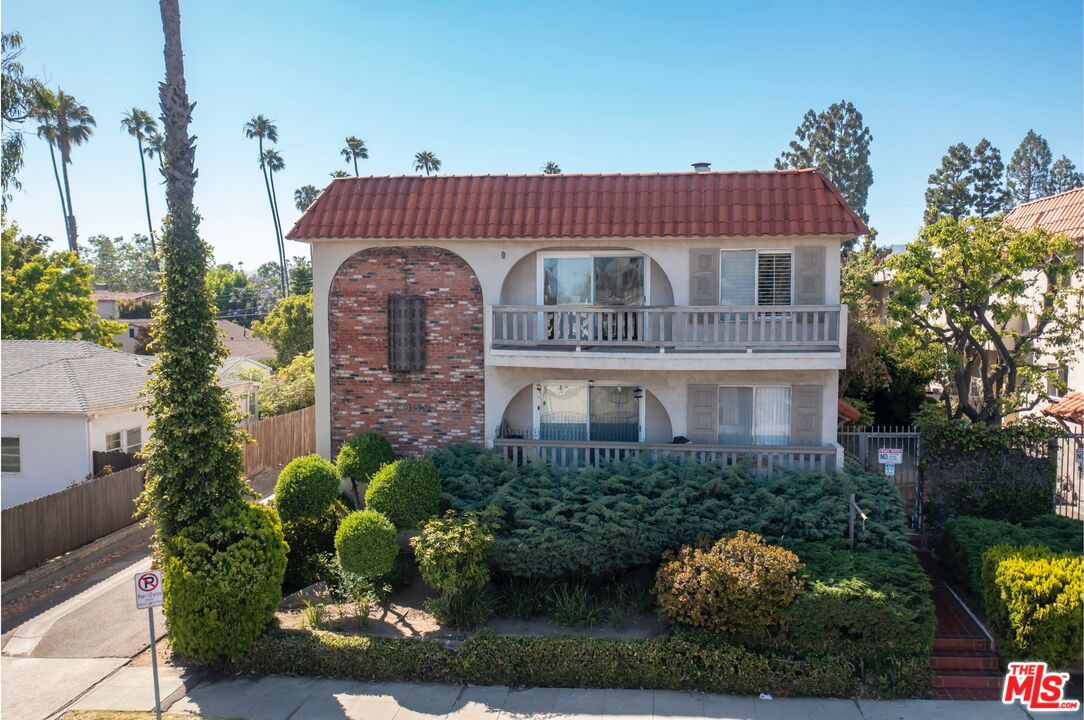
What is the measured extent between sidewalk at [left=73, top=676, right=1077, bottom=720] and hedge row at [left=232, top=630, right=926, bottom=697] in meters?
0.15

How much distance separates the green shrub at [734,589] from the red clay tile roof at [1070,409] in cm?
1035

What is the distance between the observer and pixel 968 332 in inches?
632

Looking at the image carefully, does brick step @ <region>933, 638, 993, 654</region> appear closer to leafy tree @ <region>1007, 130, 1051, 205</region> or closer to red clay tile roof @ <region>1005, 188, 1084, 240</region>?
red clay tile roof @ <region>1005, 188, 1084, 240</region>

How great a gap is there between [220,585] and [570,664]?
17.4ft

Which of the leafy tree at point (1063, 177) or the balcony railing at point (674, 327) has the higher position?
the leafy tree at point (1063, 177)

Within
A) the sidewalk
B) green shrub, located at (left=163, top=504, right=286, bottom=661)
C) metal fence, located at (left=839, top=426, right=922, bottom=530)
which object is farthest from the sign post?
metal fence, located at (left=839, top=426, right=922, bottom=530)

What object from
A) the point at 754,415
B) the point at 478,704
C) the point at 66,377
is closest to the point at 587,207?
the point at 754,415

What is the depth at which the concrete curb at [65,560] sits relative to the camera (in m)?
15.4

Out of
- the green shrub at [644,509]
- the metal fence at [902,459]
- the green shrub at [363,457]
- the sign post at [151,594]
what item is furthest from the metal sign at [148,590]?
the metal fence at [902,459]

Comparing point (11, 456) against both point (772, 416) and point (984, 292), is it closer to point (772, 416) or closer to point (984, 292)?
point (772, 416)

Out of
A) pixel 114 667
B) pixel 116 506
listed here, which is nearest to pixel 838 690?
pixel 114 667

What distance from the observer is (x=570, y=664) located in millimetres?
11398

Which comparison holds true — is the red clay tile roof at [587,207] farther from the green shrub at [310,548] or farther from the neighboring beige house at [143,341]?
the neighboring beige house at [143,341]

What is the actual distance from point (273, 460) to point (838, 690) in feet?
61.2
